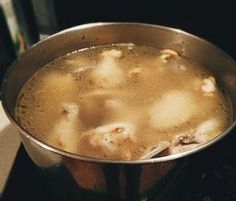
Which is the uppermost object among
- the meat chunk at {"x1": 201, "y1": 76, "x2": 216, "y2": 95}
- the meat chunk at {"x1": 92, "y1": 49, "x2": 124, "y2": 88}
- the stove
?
the meat chunk at {"x1": 92, "y1": 49, "x2": 124, "y2": 88}

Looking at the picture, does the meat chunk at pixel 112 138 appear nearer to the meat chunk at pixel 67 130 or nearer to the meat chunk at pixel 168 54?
the meat chunk at pixel 67 130

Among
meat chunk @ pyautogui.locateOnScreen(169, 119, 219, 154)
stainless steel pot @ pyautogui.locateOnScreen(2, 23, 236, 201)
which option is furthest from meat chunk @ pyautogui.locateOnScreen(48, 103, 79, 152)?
meat chunk @ pyautogui.locateOnScreen(169, 119, 219, 154)

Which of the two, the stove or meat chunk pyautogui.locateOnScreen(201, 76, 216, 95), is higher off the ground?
meat chunk pyautogui.locateOnScreen(201, 76, 216, 95)

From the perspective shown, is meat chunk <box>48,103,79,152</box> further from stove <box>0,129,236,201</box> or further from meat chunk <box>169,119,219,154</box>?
meat chunk <box>169,119,219,154</box>

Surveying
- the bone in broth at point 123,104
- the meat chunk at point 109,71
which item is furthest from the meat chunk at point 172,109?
the meat chunk at point 109,71

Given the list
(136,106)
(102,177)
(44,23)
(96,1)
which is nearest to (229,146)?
(136,106)

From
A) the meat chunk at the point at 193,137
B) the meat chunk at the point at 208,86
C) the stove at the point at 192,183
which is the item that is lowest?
the stove at the point at 192,183

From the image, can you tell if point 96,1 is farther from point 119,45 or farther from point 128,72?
point 128,72
